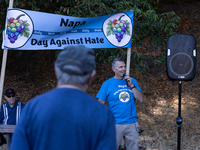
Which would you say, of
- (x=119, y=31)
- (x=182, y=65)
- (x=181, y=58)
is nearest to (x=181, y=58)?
(x=181, y=58)

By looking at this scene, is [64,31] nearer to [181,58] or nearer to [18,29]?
[18,29]

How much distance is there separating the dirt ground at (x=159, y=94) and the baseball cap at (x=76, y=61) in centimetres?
505

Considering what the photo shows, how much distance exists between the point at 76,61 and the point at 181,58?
113 inches

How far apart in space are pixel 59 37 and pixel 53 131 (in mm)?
3031

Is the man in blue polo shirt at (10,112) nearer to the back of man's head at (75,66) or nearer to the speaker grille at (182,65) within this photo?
the speaker grille at (182,65)

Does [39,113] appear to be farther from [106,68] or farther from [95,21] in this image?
[106,68]

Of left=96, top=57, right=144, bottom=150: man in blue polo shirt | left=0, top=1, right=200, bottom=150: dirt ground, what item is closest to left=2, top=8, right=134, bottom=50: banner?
left=96, top=57, right=144, bottom=150: man in blue polo shirt

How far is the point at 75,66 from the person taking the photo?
1.11 metres

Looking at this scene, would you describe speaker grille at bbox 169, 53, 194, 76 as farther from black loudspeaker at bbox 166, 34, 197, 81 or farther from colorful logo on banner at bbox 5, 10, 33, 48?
colorful logo on banner at bbox 5, 10, 33, 48

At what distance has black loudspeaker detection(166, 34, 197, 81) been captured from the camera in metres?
3.62

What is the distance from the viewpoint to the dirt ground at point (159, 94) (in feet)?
21.0

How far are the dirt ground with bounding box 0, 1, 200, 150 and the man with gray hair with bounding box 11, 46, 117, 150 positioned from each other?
Answer: 4.97 metres

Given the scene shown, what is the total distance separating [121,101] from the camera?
342cm

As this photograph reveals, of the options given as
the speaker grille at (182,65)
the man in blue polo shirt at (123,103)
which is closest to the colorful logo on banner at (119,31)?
the man in blue polo shirt at (123,103)
